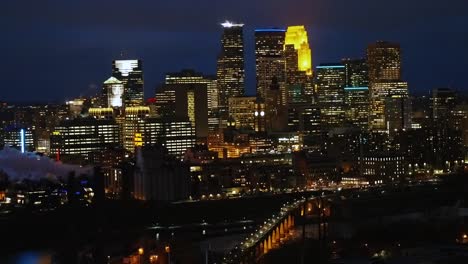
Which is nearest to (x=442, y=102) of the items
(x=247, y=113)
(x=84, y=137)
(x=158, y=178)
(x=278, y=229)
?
(x=247, y=113)

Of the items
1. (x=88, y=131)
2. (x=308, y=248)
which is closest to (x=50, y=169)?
(x=308, y=248)

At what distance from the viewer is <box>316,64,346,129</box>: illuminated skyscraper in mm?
48312

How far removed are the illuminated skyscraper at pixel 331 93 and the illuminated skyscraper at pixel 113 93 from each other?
926 cm

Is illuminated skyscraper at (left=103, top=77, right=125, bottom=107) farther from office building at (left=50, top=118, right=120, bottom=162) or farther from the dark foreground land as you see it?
the dark foreground land

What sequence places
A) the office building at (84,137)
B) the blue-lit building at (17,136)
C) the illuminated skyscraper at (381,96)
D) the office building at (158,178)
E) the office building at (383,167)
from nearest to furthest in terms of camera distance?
the office building at (158,178) → the office building at (383,167) → the office building at (84,137) → the blue-lit building at (17,136) → the illuminated skyscraper at (381,96)

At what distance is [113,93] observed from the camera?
4559 centimetres

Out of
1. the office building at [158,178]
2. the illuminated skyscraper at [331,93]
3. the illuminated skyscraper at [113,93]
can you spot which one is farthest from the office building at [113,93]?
the office building at [158,178]

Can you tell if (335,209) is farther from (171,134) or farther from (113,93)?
(113,93)

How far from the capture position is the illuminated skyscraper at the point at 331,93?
48312 mm

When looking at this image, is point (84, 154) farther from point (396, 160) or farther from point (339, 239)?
point (339, 239)

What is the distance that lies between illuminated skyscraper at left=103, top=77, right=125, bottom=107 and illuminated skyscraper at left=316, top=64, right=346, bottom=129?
30.4ft

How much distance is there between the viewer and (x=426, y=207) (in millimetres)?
23953

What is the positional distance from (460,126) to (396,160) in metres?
8.10

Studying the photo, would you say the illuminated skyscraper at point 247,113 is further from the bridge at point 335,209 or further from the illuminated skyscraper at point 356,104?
the bridge at point 335,209
